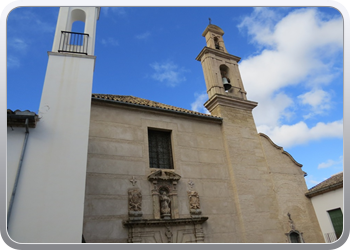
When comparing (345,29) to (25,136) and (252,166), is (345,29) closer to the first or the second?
(25,136)

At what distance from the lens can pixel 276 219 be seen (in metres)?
8.49

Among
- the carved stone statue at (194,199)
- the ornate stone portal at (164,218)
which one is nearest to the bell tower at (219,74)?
the carved stone statue at (194,199)

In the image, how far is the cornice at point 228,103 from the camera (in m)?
10.1

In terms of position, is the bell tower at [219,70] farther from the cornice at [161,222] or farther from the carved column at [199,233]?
the carved column at [199,233]

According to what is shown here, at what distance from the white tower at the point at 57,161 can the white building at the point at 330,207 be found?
800cm

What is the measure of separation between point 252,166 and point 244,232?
2.35 metres

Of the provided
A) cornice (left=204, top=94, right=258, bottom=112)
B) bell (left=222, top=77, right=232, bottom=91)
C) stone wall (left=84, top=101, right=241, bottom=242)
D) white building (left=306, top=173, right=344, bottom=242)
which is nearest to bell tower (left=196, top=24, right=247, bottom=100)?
bell (left=222, top=77, right=232, bottom=91)

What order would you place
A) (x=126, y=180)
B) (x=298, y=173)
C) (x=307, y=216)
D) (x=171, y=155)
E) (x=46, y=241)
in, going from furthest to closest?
(x=298, y=173), (x=307, y=216), (x=171, y=155), (x=126, y=180), (x=46, y=241)

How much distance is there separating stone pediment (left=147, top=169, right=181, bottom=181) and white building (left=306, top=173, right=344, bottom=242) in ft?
16.9

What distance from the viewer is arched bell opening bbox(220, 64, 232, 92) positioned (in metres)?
11.2

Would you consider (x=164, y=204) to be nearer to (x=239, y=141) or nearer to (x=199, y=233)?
(x=199, y=233)

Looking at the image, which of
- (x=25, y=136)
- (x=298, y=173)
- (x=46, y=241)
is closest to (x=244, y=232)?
(x=298, y=173)

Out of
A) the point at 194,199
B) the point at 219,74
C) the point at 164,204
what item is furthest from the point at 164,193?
the point at 219,74

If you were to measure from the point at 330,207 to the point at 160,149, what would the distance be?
6014 mm
